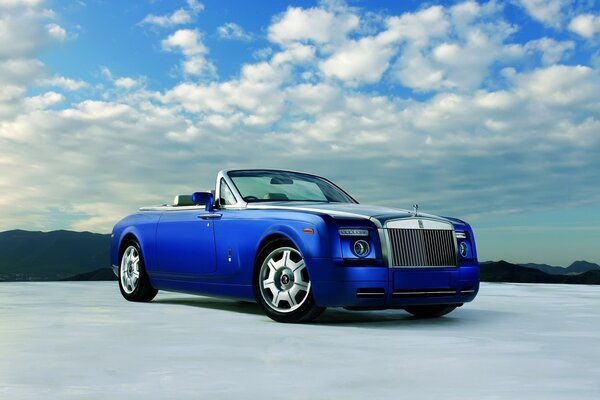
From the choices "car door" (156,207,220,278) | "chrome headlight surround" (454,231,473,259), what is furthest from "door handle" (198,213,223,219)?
"chrome headlight surround" (454,231,473,259)

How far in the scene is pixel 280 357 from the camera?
5922 mm

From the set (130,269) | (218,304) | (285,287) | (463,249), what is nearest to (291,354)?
(285,287)

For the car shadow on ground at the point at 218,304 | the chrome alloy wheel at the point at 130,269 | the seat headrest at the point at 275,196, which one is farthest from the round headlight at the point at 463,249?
the chrome alloy wheel at the point at 130,269

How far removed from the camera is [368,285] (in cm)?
803

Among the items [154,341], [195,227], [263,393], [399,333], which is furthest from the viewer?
[195,227]

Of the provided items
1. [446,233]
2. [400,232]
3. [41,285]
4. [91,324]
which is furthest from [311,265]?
[41,285]

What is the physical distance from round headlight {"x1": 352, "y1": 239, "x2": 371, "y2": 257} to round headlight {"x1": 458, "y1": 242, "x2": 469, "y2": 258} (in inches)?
51.2

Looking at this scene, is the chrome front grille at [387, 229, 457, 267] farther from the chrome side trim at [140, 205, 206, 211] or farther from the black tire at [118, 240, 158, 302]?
the black tire at [118, 240, 158, 302]

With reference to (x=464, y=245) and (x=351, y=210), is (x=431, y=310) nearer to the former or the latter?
(x=464, y=245)

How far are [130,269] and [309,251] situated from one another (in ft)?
13.9

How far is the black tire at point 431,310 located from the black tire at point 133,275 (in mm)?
3534

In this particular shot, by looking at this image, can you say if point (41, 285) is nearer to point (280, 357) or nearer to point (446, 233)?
point (446, 233)

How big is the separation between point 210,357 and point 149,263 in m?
5.29

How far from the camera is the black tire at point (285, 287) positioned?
8.25 metres
